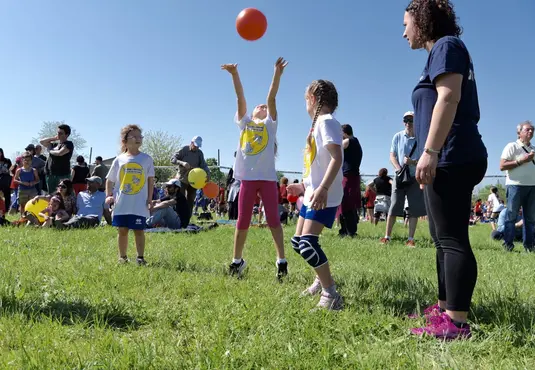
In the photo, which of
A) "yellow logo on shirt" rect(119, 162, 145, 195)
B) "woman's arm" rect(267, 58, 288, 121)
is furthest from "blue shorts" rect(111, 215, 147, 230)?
"woman's arm" rect(267, 58, 288, 121)

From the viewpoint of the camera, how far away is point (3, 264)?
171 inches

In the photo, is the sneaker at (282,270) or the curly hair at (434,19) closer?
the curly hair at (434,19)

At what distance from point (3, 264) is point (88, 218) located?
15.2 ft

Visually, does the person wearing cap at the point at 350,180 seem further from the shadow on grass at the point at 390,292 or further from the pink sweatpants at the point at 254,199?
the shadow on grass at the point at 390,292

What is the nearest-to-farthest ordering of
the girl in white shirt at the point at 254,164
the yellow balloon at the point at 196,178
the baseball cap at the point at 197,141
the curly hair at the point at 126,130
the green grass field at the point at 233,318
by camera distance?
the green grass field at the point at 233,318 → the girl in white shirt at the point at 254,164 → the curly hair at the point at 126,130 → the yellow balloon at the point at 196,178 → the baseball cap at the point at 197,141

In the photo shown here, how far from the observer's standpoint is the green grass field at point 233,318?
6.91ft

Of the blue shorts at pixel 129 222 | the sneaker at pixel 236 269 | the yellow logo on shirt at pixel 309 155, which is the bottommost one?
the sneaker at pixel 236 269

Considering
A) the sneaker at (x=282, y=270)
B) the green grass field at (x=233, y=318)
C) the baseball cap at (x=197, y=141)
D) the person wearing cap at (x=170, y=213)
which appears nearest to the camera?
the green grass field at (x=233, y=318)

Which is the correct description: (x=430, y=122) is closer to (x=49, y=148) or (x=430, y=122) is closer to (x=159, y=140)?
(x=49, y=148)

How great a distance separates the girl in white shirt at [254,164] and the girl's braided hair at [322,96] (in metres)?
0.94

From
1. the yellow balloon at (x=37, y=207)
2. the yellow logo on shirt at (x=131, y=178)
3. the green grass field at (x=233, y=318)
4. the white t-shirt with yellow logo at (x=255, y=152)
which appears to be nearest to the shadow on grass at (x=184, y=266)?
the green grass field at (x=233, y=318)

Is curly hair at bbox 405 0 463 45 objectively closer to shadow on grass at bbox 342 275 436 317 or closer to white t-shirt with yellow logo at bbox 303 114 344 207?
white t-shirt with yellow logo at bbox 303 114 344 207

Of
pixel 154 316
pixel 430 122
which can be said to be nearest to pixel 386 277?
pixel 430 122

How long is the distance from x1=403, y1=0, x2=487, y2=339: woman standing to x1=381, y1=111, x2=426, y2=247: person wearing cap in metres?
5.01
